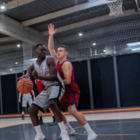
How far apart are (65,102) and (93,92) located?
6.63m

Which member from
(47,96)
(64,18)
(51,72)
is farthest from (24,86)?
(64,18)

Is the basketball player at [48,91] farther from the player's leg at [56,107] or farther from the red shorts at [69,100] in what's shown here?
the red shorts at [69,100]

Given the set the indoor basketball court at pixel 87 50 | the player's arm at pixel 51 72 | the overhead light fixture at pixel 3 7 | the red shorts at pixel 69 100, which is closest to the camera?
the player's arm at pixel 51 72

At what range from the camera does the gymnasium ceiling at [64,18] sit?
11.9 meters

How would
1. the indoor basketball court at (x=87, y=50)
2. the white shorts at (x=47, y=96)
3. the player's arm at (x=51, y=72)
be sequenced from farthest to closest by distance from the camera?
the indoor basketball court at (x=87, y=50) → the white shorts at (x=47, y=96) → the player's arm at (x=51, y=72)

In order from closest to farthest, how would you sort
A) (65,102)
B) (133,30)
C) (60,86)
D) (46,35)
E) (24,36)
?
(60,86), (65,102), (133,30), (24,36), (46,35)

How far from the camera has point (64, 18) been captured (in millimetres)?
14008

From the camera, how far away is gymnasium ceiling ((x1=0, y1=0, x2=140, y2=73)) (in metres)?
11.9

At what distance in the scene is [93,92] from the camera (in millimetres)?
10641

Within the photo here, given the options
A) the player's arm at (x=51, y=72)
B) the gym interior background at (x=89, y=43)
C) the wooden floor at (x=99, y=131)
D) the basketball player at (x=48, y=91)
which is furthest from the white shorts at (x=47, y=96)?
the gym interior background at (x=89, y=43)

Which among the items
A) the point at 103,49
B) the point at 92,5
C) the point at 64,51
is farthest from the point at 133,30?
the point at 64,51

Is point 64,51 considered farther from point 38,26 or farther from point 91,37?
point 38,26

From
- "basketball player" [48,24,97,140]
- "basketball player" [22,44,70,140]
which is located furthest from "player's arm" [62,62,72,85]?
"basketball player" [22,44,70,140]

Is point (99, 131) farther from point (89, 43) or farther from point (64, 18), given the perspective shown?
point (64, 18)
